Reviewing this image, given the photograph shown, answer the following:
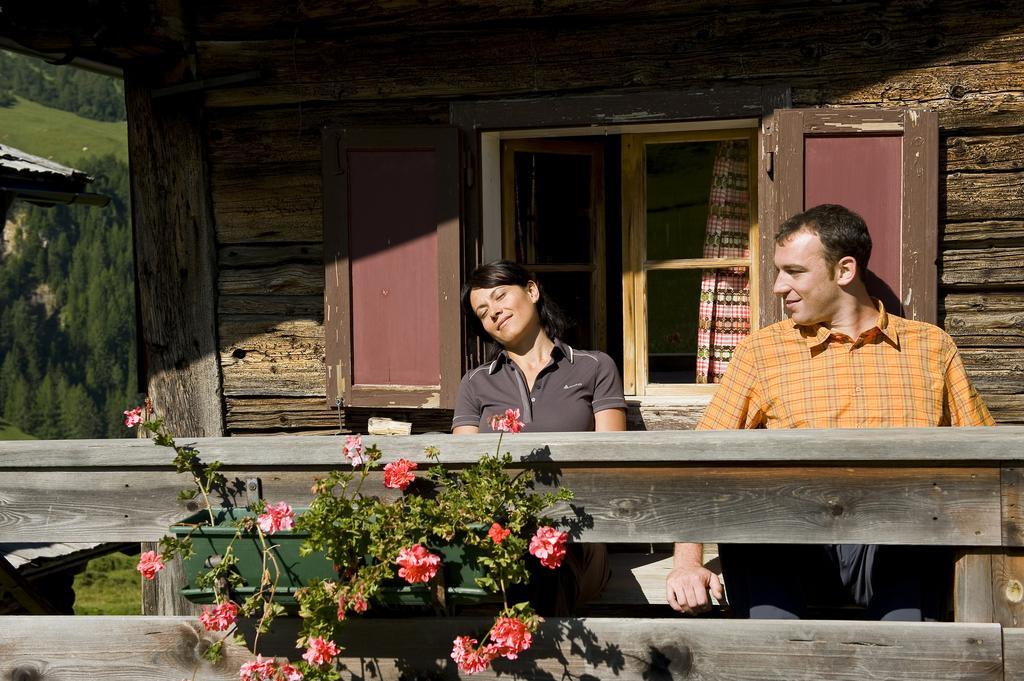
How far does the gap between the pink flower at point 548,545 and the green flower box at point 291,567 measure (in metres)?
0.17

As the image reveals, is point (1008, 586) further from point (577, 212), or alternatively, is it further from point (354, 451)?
point (577, 212)

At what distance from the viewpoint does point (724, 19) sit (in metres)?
4.12

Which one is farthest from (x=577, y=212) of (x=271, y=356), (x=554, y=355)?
(x=271, y=356)

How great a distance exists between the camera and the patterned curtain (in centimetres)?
448

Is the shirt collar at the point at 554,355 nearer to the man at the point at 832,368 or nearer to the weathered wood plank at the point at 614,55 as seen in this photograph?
the man at the point at 832,368

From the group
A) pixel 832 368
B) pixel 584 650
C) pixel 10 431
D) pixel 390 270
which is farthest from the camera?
pixel 10 431

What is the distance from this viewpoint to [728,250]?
452cm

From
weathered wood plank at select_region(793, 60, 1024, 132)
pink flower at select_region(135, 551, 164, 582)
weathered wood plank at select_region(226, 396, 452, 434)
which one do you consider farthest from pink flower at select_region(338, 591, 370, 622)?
weathered wood plank at select_region(793, 60, 1024, 132)

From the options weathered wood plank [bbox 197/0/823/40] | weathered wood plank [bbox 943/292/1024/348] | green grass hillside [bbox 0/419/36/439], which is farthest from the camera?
green grass hillside [bbox 0/419/36/439]

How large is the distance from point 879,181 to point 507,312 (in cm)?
147

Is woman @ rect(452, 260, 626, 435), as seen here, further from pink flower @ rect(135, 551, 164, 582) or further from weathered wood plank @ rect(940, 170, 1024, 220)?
Answer: weathered wood plank @ rect(940, 170, 1024, 220)

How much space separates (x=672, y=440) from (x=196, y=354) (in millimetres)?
2809

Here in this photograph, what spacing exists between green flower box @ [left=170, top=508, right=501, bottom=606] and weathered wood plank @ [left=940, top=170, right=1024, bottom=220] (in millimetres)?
2536

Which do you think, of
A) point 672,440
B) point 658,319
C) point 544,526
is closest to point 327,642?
point 544,526
